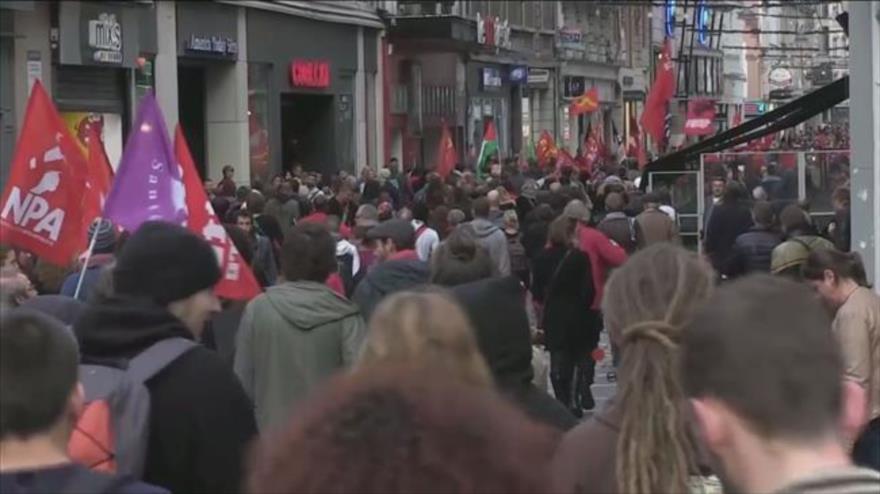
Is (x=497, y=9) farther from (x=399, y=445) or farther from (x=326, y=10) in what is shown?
(x=399, y=445)

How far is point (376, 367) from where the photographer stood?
10.4ft

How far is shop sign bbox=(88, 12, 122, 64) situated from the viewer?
2647 centimetres

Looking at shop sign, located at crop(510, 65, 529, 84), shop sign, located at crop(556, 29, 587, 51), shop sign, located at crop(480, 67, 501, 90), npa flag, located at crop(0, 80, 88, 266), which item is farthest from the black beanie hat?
shop sign, located at crop(556, 29, 587, 51)

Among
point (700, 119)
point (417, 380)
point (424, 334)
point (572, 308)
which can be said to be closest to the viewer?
point (417, 380)

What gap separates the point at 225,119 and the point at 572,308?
1991 cm

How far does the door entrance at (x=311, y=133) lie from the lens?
3816 centimetres

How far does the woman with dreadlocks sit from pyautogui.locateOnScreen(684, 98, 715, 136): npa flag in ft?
→ 122

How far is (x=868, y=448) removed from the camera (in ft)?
22.4

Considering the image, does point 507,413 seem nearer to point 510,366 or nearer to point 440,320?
point 440,320

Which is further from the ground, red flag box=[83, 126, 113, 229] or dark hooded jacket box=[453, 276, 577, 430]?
red flag box=[83, 126, 113, 229]

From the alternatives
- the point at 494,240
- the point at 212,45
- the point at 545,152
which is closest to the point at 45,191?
the point at 494,240

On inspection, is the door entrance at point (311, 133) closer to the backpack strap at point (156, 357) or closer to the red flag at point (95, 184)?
the red flag at point (95, 184)

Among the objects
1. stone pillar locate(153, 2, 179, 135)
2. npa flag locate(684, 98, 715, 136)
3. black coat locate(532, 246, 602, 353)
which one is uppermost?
stone pillar locate(153, 2, 179, 135)

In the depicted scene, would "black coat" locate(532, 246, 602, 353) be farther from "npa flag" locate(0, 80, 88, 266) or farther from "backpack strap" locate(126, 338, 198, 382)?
"backpack strap" locate(126, 338, 198, 382)
